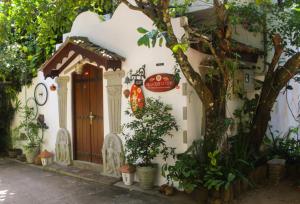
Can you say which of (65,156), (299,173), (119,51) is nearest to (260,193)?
(299,173)

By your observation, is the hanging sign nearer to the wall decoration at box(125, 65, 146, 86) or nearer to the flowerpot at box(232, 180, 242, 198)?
the wall decoration at box(125, 65, 146, 86)

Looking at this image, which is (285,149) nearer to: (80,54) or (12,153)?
(80,54)

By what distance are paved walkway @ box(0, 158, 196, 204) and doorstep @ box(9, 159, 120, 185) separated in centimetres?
16

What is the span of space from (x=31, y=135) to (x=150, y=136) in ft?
15.9

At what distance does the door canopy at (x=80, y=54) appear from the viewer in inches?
277

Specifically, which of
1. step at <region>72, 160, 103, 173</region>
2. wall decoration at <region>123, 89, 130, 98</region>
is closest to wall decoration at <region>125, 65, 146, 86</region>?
wall decoration at <region>123, 89, 130, 98</region>

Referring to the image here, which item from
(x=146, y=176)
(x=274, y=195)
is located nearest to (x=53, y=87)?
(x=146, y=176)

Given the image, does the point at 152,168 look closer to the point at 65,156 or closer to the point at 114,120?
→ the point at 114,120

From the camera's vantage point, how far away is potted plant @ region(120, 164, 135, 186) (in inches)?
271

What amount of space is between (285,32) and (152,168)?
4.36m

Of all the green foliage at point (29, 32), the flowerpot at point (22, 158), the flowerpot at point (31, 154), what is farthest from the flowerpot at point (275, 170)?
the flowerpot at point (22, 158)

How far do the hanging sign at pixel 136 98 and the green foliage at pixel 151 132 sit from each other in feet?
0.64

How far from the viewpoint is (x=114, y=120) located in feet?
25.0

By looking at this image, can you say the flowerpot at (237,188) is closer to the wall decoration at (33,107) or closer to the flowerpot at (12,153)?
the wall decoration at (33,107)
